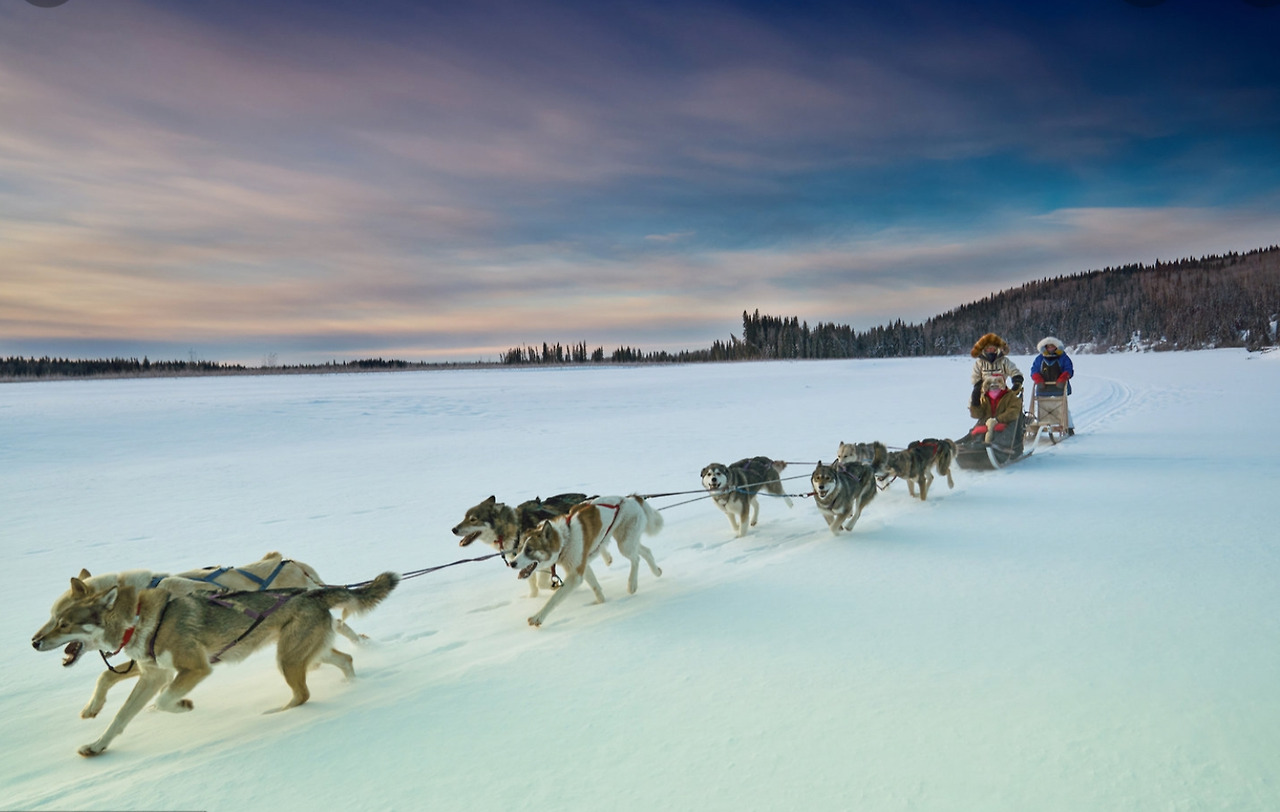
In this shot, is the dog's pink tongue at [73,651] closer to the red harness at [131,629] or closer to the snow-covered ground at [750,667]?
the red harness at [131,629]

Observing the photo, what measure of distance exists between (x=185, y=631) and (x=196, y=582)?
11.5 inches

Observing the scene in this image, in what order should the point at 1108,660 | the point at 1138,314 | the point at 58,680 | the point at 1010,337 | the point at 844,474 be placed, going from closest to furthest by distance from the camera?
the point at 1108,660
the point at 58,680
the point at 844,474
the point at 1138,314
the point at 1010,337

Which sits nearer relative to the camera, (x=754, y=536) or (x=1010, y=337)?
(x=754, y=536)

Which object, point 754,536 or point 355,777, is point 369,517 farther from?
point 355,777

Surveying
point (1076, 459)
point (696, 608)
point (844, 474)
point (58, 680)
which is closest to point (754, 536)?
point (844, 474)

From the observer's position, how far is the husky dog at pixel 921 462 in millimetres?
→ 7445

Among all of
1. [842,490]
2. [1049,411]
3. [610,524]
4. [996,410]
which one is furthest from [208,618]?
[1049,411]

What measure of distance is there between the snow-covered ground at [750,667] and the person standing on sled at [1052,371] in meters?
3.13

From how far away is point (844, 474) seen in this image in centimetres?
632

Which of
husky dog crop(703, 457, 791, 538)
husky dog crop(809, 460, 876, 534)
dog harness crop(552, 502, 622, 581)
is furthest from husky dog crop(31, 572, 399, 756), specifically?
husky dog crop(809, 460, 876, 534)

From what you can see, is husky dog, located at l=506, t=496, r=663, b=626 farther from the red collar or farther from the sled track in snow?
the sled track in snow

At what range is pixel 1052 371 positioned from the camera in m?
11.7

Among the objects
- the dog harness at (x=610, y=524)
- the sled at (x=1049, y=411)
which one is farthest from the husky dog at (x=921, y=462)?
the sled at (x=1049, y=411)

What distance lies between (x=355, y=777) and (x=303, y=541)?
15.6ft
